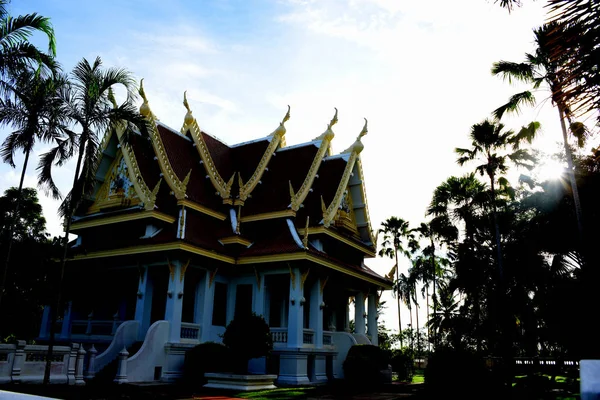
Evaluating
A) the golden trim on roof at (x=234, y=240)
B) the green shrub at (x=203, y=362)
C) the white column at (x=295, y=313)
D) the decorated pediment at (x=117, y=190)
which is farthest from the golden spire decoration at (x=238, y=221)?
the green shrub at (x=203, y=362)

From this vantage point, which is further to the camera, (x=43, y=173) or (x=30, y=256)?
(x=30, y=256)

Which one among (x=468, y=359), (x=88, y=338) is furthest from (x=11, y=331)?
(x=468, y=359)

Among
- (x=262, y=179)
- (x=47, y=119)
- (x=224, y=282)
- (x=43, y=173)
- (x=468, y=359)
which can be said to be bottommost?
(x=468, y=359)

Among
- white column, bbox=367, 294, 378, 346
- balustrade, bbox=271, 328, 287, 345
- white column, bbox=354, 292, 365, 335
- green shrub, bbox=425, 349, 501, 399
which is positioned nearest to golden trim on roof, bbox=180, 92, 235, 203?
balustrade, bbox=271, 328, 287, 345

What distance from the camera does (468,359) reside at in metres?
12.3

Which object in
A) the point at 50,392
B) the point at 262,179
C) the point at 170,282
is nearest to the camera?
the point at 50,392

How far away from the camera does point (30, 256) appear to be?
1694 centimetres

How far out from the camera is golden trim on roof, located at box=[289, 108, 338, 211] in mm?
21547

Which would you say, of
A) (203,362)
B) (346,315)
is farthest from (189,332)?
(346,315)

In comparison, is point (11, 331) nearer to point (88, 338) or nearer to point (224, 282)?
point (88, 338)

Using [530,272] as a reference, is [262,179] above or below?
above

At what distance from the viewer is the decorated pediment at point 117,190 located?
69.6 ft

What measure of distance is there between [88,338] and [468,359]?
14.3 m

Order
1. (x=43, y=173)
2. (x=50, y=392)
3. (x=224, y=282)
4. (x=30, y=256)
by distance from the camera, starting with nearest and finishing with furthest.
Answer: (x=50, y=392)
(x=43, y=173)
(x=30, y=256)
(x=224, y=282)
